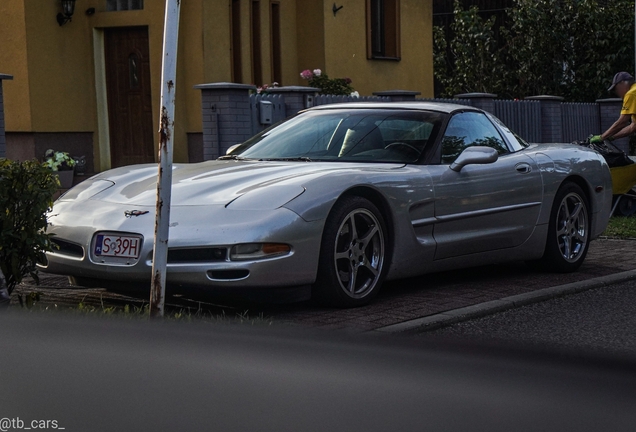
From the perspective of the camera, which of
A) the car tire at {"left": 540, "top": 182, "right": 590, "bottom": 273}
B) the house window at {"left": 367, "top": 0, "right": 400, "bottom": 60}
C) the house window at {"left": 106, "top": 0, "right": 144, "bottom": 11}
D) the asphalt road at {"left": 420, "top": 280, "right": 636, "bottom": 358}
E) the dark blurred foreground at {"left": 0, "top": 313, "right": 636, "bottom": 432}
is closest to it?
the dark blurred foreground at {"left": 0, "top": 313, "right": 636, "bottom": 432}

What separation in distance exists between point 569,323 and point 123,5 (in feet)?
41.4

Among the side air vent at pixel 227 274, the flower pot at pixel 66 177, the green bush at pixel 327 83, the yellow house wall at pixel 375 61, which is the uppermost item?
the yellow house wall at pixel 375 61

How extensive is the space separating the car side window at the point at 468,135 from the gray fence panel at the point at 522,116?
9588 mm

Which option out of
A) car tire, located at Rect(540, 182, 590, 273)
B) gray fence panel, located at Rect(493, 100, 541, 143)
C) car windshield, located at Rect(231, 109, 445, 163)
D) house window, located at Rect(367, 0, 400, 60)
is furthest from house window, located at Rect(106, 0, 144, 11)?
car tire, located at Rect(540, 182, 590, 273)

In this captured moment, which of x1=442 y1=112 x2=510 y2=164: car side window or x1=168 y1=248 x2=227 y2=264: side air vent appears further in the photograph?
x1=442 y1=112 x2=510 y2=164: car side window

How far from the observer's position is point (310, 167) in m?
6.54

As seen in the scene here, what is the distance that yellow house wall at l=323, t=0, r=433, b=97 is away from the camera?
19344mm

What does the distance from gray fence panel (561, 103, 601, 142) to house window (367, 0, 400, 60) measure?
145 inches

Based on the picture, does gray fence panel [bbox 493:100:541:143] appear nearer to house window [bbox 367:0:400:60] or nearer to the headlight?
house window [bbox 367:0:400:60]

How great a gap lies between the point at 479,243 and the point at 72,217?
8.79 ft

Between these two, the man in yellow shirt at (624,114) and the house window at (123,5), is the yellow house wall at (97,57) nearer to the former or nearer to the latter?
the house window at (123,5)

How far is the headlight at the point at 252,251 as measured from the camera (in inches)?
225

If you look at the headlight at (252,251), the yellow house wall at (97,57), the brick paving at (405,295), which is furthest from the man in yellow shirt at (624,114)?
the headlight at (252,251)

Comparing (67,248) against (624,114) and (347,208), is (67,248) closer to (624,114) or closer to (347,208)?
(347,208)
